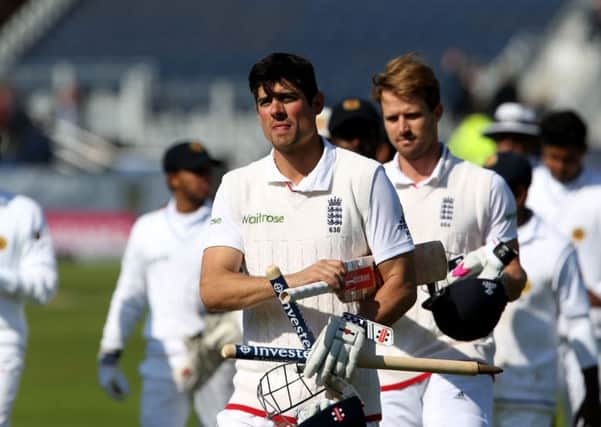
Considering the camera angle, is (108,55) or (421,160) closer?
(421,160)

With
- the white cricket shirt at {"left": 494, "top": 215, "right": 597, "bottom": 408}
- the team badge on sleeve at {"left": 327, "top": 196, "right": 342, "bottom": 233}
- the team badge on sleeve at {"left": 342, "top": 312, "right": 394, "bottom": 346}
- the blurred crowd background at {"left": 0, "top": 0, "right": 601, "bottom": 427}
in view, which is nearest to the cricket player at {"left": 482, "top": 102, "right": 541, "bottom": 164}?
the white cricket shirt at {"left": 494, "top": 215, "right": 597, "bottom": 408}

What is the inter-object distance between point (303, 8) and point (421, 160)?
37857mm

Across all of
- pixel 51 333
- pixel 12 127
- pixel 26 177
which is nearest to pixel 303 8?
pixel 12 127

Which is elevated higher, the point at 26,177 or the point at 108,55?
the point at 108,55

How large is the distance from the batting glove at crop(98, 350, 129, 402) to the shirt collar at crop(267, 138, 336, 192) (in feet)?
13.1

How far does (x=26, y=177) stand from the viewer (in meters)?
30.3

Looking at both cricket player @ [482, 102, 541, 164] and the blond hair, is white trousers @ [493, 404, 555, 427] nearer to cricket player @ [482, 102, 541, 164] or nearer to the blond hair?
the blond hair

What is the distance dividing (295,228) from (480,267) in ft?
3.64

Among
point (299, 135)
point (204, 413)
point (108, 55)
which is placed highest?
point (108, 55)

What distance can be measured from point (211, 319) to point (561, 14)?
104ft

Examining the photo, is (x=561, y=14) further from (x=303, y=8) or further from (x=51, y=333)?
(x=51, y=333)

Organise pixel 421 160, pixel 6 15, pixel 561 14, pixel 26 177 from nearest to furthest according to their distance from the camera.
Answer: pixel 421 160 < pixel 26 177 < pixel 561 14 < pixel 6 15

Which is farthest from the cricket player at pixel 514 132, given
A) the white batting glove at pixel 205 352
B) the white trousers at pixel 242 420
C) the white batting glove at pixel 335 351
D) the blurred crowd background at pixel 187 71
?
the blurred crowd background at pixel 187 71

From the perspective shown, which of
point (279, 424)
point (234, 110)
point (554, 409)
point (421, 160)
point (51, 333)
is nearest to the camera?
point (279, 424)
